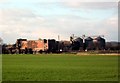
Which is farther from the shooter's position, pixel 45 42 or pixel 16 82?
pixel 45 42

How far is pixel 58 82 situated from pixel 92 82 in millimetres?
2228

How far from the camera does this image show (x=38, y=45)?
198m

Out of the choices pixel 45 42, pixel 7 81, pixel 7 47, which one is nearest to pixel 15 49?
pixel 7 47

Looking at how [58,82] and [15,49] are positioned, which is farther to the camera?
[15,49]

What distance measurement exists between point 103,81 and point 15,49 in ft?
568

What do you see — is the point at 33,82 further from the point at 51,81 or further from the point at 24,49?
the point at 24,49

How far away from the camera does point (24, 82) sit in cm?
2233

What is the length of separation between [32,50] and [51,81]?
173 meters

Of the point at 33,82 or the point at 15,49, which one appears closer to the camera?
the point at 33,82

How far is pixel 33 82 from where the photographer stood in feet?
73.1

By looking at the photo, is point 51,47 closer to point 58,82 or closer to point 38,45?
point 38,45

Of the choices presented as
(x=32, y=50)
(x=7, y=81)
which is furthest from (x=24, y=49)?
(x=7, y=81)

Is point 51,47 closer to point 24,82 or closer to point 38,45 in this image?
point 38,45

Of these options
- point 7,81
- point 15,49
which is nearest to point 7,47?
point 15,49
